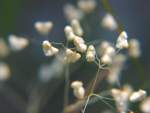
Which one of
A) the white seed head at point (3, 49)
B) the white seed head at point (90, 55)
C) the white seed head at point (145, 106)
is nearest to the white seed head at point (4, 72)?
the white seed head at point (3, 49)

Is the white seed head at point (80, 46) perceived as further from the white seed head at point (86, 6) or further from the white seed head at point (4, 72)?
the white seed head at point (4, 72)

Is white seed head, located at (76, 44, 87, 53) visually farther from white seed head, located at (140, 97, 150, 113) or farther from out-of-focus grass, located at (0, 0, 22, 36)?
out-of-focus grass, located at (0, 0, 22, 36)

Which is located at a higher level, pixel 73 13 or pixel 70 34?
pixel 73 13

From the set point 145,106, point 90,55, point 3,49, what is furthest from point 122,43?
point 3,49

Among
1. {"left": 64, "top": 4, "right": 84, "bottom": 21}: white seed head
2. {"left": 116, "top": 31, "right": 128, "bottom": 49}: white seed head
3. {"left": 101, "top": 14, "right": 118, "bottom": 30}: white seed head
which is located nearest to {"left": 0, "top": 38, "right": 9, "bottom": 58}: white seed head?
{"left": 64, "top": 4, "right": 84, "bottom": 21}: white seed head

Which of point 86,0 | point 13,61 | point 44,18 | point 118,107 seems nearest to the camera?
point 118,107

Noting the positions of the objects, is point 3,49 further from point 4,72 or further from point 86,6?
point 86,6

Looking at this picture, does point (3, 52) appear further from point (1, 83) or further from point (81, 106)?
point (81, 106)

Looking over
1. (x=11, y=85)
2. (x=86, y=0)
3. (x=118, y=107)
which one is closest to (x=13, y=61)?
(x=11, y=85)
